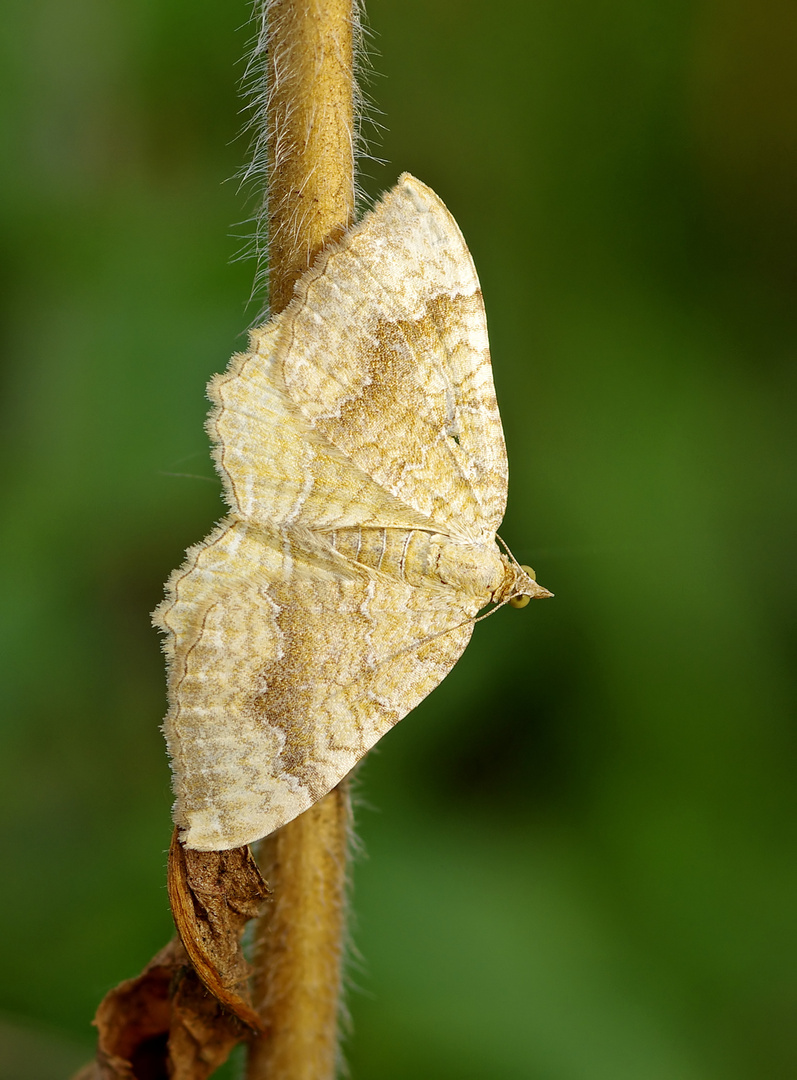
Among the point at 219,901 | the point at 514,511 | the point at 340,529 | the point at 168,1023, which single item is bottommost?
the point at 168,1023

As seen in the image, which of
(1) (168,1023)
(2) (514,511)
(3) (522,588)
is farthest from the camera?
(2) (514,511)

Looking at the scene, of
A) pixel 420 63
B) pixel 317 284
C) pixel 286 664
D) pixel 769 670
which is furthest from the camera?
pixel 420 63

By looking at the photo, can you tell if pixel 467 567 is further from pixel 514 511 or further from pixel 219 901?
pixel 514 511

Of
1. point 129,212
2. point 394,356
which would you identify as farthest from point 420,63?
point 394,356

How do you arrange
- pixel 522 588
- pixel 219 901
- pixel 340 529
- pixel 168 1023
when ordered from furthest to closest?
pixel 522 588 < pixel 340 529 < pixel 168 1023 < pixel 219 901

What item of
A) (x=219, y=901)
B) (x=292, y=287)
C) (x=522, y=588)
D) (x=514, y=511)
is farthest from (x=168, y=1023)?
(x=514, y=511)

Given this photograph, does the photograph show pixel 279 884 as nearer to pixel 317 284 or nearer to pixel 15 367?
pixel 317 284

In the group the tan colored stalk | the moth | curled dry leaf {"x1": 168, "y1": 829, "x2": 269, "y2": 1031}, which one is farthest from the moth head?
curled dry leaf {"x1": 168, "y1": 829, "x2": 269, "y2": 1031}
